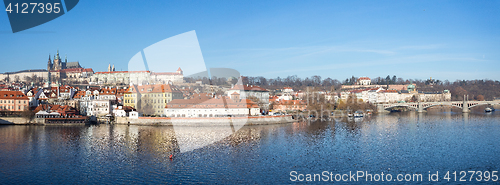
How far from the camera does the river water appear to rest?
47.4 feet

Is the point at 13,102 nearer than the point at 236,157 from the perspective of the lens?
No

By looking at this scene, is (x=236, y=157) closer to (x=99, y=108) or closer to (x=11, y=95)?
(x=99, y=108)

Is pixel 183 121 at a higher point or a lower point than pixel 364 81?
lower

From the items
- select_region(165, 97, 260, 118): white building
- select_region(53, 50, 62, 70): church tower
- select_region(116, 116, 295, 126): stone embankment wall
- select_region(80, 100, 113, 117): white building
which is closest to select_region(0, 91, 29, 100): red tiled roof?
select_region(80, 100, 113, 117): white building

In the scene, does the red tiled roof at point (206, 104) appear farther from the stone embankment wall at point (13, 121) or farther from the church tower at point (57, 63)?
the church tower at point (57, 63)

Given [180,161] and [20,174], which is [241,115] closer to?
[180,161]

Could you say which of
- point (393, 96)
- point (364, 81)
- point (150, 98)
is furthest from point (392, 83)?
point (150, 98)

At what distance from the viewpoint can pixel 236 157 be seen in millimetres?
17766

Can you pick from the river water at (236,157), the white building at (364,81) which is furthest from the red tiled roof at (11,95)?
the white building at (364,81)

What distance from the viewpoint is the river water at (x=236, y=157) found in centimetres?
1446

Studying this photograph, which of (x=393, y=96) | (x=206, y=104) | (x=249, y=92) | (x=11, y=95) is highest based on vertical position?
(x=249, y=92)

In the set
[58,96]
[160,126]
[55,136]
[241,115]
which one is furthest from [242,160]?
[58,96]

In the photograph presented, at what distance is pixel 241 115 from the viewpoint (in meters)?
37.4

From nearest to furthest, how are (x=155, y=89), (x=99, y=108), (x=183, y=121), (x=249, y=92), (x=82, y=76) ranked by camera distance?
(x=183, y=121)
(x=99, y=108)
(x=155, y=89)
(x=249, y=92)
(x=82, y=76)
